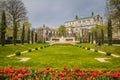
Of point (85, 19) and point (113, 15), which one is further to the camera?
point (85, 19)

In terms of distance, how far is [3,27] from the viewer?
40.9 m

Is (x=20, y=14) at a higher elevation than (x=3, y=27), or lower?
higher

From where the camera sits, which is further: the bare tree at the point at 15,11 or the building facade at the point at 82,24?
the building facade at the point at 82,24

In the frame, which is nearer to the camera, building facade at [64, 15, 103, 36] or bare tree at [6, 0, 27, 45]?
bare tree at [6, 0, 27, 45]

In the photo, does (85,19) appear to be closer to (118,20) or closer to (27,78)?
(118,20)

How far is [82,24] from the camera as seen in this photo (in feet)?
474

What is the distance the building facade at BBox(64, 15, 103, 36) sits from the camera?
448 ft

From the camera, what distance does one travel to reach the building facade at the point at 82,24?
13650 centimetres

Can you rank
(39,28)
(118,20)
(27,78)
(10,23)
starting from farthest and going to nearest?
(39,28)
(10,23)
(118,20)
(27,78)

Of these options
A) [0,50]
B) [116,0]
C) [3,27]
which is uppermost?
[116,0]

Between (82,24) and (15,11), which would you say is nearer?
(15,11)

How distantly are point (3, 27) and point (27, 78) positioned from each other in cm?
3522

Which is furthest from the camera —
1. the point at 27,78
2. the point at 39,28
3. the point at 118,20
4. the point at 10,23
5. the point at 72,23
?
the point at 72,23

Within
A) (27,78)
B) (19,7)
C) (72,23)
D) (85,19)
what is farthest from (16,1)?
(72,23)
